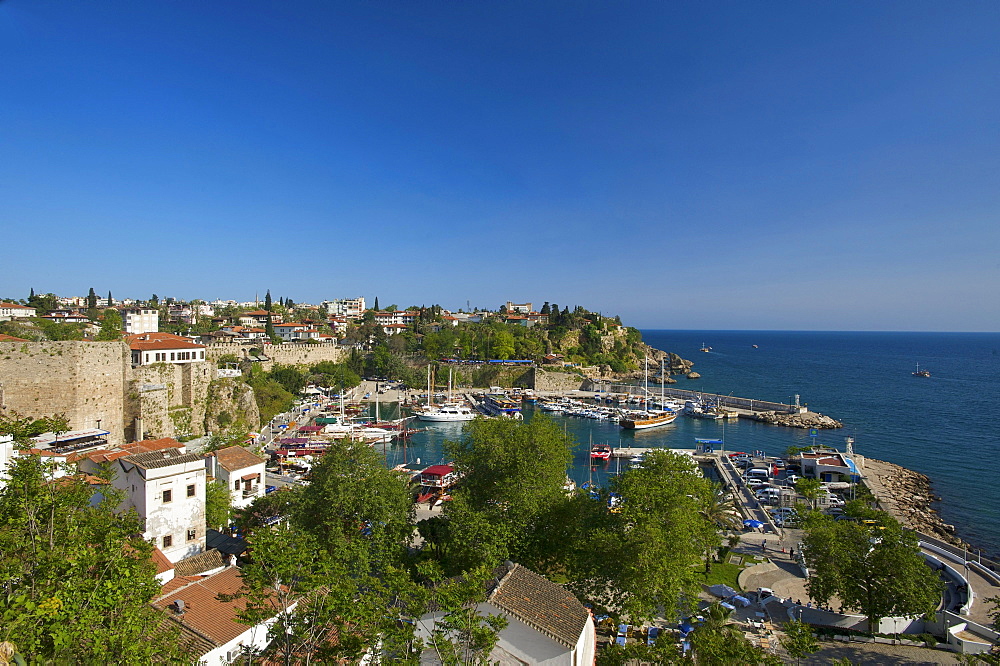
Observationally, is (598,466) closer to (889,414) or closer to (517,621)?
(517,621)

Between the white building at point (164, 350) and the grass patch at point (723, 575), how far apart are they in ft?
77.9

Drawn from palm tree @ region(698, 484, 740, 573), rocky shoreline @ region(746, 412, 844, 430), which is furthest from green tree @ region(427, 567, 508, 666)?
rocky shoreline @ region(746, 412, 844, 430)

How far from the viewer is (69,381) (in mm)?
18797

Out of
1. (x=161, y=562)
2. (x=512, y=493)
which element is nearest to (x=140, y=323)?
(x=161, y=562)

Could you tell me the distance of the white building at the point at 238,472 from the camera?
1686 centimetres

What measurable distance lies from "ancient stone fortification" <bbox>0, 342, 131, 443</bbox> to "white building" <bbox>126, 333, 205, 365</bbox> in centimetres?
365

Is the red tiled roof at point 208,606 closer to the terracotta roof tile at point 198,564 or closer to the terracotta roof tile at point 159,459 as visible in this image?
the terracotta roof tile at point 198,564

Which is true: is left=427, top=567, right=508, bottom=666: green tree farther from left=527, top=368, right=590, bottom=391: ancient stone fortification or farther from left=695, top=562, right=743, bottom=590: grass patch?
left=527, top=368, right=590, bottom=391: ancient stone fortification

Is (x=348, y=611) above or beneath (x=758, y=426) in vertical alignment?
above

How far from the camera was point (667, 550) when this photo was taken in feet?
33.4

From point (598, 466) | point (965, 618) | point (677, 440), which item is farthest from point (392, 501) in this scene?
point (677, 440)

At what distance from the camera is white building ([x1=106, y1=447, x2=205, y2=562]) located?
12.1m

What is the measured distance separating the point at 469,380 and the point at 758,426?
101ft

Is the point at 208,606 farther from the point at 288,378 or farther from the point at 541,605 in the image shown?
the point at 288,378
